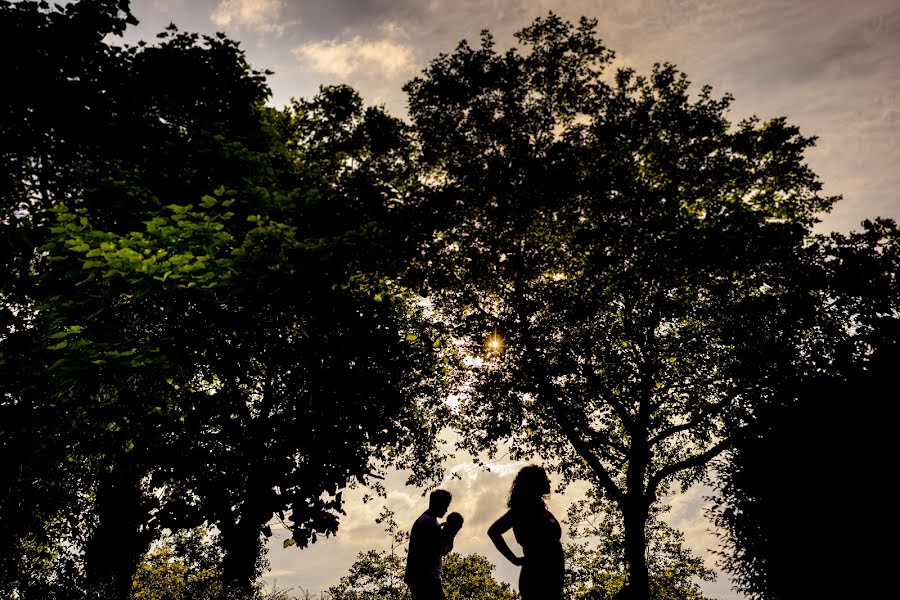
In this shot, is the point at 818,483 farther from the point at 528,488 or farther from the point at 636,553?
the point at 636,553

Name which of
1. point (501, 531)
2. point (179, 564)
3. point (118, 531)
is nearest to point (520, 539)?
point (501, 531)

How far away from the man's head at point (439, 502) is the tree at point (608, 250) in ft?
34.1

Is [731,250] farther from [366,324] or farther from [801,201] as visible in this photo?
[366,324]

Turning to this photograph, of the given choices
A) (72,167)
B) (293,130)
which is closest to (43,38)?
(72,167)

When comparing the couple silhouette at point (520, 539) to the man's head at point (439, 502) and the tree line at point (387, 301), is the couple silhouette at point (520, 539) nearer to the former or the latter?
the man's head at point (439, 502)

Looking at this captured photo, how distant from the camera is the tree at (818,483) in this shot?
25.3ft

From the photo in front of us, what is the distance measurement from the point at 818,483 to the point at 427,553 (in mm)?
7617

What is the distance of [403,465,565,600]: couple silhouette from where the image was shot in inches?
200

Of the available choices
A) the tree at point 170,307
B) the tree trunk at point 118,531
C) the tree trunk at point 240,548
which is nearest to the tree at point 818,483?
the tree at point 170,307

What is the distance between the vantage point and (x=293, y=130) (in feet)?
60.1

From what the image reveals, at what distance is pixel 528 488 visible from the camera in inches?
217

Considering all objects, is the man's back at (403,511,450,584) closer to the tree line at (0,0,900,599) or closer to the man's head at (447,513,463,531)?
the man's head at (447,513,463,531)

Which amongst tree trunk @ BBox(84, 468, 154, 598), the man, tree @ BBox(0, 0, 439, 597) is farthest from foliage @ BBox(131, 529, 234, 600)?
the man

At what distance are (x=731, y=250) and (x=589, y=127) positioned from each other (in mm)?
6701
